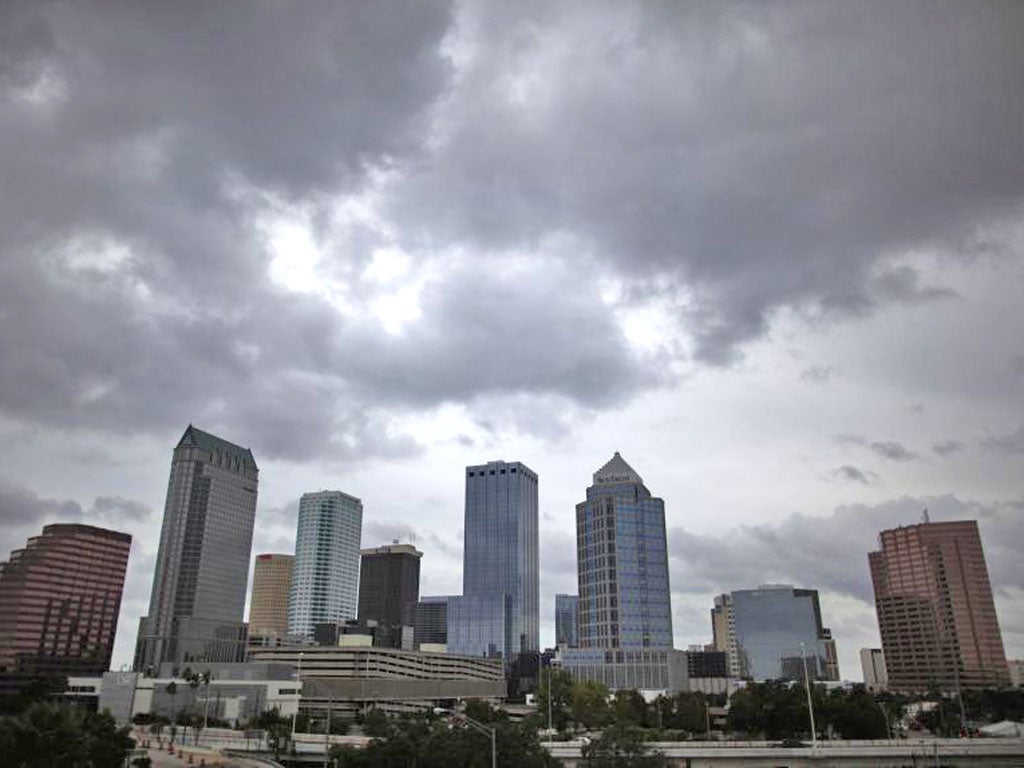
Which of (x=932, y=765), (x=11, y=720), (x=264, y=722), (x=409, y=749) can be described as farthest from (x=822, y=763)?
(x=264, y=722)

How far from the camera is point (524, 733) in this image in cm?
9112

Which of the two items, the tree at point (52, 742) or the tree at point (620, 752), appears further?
the tree at point (620, 752)

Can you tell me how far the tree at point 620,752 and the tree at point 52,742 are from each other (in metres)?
44.3

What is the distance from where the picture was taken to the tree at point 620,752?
82.8m

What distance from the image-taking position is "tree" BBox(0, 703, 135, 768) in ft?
219

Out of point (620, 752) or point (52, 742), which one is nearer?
point (52, 742)

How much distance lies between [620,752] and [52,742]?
169ft

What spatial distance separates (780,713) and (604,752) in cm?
8082

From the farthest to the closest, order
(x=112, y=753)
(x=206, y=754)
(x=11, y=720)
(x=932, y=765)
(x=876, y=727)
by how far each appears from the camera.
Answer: (x=876, y=727) < (x=206, y=754) < (x=932, y=765) < (x=112, y=753) < (x=11, y=720)

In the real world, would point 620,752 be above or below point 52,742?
below

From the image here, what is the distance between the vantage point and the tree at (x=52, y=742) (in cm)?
6681

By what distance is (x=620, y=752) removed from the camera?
86062 mm

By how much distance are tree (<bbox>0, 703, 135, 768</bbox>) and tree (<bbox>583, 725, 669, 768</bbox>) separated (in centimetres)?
4435

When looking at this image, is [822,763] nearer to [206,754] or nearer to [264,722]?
[206,754]
